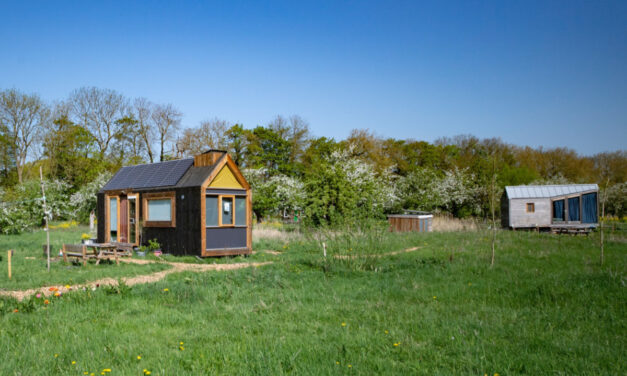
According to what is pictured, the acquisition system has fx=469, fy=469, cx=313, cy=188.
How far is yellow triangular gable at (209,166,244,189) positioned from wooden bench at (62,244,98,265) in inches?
166

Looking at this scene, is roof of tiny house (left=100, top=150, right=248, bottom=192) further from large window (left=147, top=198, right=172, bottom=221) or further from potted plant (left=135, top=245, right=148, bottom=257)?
potted plant (left=135, top=245, right=148, bottom=257)

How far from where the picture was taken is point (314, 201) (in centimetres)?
2466

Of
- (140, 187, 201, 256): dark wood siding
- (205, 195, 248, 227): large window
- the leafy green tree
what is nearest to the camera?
(140, 187, 201, 256): dark wood siding

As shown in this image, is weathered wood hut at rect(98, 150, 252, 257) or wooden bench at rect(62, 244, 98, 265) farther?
weathered wood hut at rect(98, 150, 252, 257)

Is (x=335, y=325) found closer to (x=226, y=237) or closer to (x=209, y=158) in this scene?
(x=226, y=237)

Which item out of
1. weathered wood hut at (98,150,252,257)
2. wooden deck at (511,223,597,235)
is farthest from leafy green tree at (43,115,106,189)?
wooden deck at (511,223,597,235)

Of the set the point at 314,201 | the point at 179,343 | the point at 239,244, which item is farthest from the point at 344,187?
the point at 179,343

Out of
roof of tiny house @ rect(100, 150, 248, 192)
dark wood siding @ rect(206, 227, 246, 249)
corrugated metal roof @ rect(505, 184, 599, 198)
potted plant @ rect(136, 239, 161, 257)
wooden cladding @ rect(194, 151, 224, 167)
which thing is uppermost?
wooden cladding @ rect(194, 151, 224, 167)

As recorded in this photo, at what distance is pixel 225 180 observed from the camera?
15.9 m

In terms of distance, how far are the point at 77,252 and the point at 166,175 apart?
4.52 m

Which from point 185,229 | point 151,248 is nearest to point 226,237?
point 185,229

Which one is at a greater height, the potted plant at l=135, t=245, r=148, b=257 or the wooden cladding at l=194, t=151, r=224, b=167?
the wooden cladding at l=194, t=151, r=224, b=167

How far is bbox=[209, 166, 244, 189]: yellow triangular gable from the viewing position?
15680 mm

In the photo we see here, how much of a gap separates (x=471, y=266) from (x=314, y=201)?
13.9 metres
